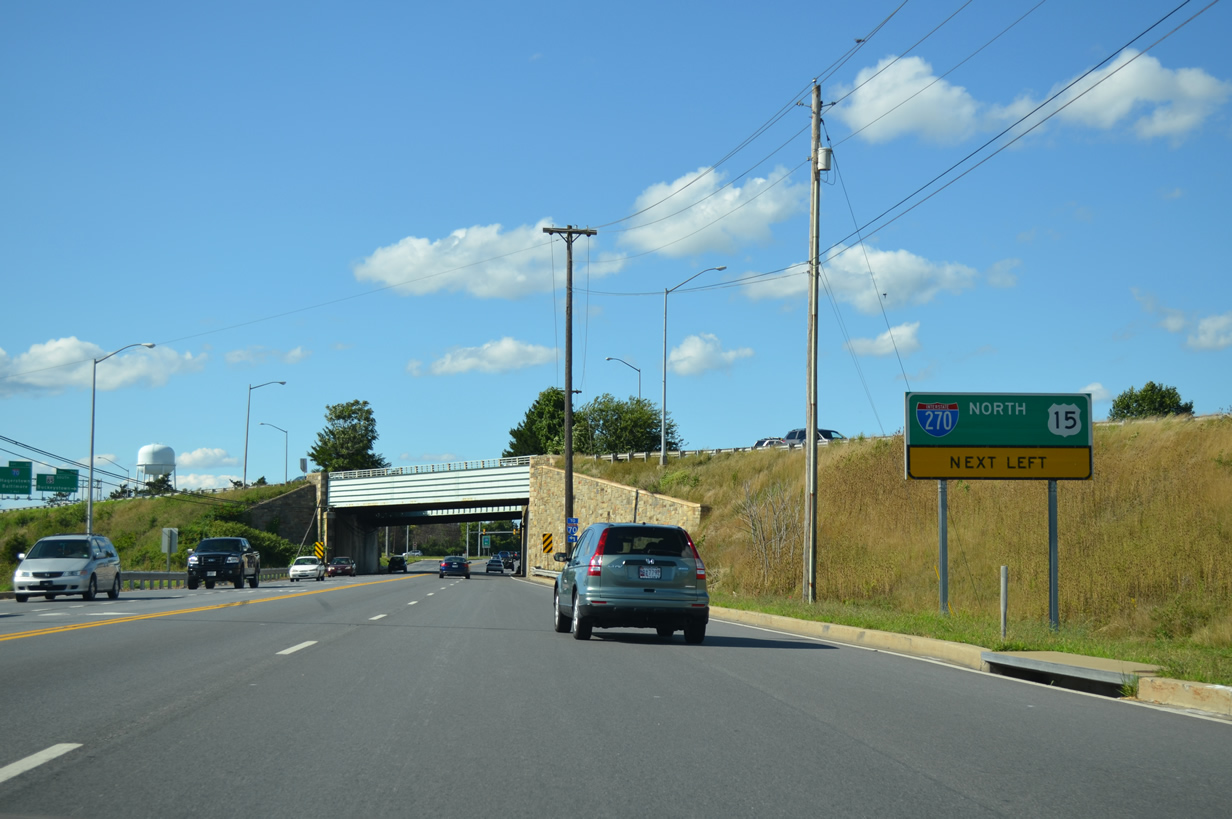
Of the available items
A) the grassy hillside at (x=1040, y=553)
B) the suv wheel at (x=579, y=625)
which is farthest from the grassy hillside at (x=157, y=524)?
the suv wheel at (x=579, y=625)

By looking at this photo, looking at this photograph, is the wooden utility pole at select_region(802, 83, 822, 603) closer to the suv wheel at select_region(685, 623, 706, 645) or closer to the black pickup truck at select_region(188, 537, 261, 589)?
the suv wheel at select_region(685, 623, 706, 645)

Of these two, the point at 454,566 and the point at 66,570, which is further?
the point at 454,566

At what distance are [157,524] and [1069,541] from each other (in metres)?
81.4

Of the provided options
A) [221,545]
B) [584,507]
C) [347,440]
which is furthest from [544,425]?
[221,545]

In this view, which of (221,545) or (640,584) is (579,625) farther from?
(221,545)

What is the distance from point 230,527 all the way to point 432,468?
1619cm

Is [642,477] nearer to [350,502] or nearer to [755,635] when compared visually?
[350,502]

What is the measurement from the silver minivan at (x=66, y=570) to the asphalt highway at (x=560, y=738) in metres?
15.4

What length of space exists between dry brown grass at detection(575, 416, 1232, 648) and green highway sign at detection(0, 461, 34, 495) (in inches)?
2138

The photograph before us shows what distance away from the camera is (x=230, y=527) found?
84375 mm

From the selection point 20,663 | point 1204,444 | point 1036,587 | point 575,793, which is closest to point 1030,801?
point 575,793

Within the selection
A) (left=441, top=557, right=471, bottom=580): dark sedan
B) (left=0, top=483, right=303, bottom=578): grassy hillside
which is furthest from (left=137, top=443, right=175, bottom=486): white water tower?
(left=441, top=557, right=471, bottom=580): dark sedan

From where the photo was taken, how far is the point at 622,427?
98.0 m

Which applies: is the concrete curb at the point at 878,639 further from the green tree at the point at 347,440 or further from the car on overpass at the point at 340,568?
the green tree at the point at 347,440
